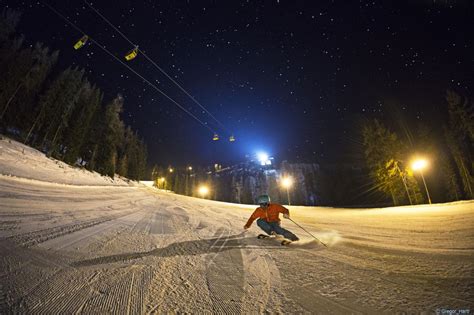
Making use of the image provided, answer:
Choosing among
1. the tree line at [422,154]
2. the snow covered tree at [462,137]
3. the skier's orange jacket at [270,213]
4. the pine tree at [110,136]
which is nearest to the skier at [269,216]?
the skier's orange jacket at [270,213]

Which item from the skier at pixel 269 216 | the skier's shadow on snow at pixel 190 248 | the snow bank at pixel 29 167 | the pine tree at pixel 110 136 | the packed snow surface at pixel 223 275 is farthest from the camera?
the pine tree at pixel 110 136

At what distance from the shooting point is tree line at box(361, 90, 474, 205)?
29.2 metres

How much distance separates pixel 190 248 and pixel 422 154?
154 ft

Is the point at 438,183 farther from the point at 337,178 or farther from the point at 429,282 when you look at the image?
the point at 429,282

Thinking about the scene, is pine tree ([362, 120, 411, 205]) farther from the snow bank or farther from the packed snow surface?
the snow bank

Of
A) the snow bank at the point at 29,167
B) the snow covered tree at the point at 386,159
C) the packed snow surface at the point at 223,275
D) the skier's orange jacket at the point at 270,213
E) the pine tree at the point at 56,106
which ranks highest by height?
the pine tree at the point at 56,106

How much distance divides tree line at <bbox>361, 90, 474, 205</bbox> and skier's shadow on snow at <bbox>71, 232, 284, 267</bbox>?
29.3m

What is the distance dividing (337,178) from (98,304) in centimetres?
9531

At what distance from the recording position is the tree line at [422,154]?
95.9 feet

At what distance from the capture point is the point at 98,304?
1.84 meters

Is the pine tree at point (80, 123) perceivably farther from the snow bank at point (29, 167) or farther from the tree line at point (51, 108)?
the snow bank at point (29, 167)

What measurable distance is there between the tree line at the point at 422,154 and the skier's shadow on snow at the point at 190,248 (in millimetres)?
29314

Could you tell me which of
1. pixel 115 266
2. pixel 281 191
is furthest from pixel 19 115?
pixel 281 191

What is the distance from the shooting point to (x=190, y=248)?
12.8 ft
